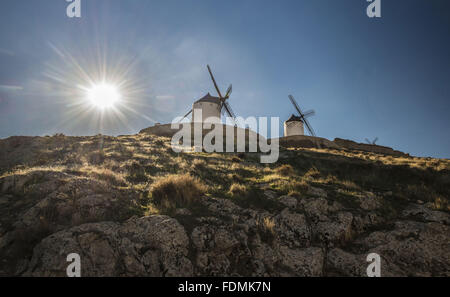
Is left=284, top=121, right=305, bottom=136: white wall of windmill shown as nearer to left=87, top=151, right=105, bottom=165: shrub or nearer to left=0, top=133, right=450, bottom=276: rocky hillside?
left=0, top=133, right=450, bottom=276: rocky hillside

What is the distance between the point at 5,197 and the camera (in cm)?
752

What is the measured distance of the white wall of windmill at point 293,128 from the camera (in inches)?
2025

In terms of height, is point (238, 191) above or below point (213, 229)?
above

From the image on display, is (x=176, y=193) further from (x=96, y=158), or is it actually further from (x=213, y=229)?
(x=96, y=158)

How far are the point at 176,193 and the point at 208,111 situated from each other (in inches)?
1616

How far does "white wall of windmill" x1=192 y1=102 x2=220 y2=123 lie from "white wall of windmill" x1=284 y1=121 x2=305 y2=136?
57.7 feet

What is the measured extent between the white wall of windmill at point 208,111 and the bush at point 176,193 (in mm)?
38808

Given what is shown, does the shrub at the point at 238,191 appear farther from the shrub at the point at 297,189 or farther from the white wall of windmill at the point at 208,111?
the white wall of windmill at the point at 208,111

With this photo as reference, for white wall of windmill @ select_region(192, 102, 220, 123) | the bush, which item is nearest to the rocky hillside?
the bush

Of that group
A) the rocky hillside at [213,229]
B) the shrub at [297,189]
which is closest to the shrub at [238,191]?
the rocky hillside at [213,229]

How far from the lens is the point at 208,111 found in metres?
48.1

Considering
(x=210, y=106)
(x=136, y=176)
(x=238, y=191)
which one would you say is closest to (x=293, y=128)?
(x=210, y=106)

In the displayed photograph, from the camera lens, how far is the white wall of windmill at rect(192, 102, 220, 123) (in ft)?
156
